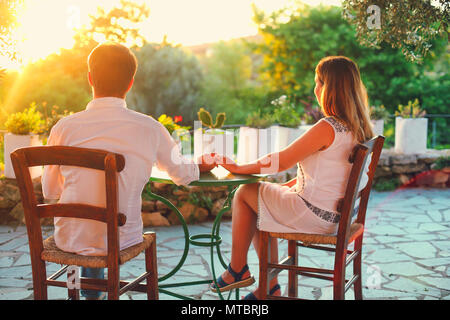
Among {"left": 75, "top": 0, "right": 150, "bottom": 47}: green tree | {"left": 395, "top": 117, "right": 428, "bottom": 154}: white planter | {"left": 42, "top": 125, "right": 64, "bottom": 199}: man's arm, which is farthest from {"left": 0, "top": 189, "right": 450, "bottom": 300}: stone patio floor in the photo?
{"left": 75, "top": 0, "right": 150, "bottom": 47}: green tree

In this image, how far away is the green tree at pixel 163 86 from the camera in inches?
554

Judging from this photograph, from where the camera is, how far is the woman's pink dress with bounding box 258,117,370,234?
7.86ft

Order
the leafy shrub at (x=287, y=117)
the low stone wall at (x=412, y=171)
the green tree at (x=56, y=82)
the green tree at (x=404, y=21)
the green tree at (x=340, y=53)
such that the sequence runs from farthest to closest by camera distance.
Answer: the green tree at (x=340, y=53), the green tree at (x=56, y=82), the low stone wall at (x=412, y=171), the leafy shrub at (x=287, y=117), the green tree at (x=404, y=21)

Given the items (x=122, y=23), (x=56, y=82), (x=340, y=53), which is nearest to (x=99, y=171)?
(x=56, y=82)

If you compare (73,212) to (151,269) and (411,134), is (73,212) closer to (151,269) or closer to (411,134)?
(151,269)

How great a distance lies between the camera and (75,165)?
1.89m

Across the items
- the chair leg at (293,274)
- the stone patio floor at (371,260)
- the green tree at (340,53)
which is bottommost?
the stone patio floor at (371,260)

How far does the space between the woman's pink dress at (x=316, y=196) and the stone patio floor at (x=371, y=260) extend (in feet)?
3.05

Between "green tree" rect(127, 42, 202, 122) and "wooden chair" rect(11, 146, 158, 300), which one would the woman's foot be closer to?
"wooden chair" rect(11, 146, 158, 300)

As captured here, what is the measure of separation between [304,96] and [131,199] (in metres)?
11.6

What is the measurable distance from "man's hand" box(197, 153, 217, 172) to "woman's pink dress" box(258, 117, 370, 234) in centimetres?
33

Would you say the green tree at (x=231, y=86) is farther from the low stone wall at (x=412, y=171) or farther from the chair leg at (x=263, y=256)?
the chair leg at (x=263, y=256)

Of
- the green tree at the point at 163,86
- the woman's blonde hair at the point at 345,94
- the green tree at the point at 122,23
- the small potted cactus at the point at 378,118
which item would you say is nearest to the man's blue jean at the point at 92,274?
the woman's blonde hair at the point at 345,94
